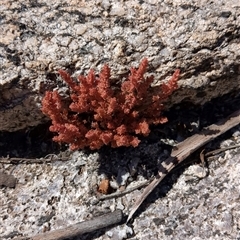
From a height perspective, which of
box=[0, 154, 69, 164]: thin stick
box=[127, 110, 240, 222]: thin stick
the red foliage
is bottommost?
box=[127, 110, 240, 222]: thin stick

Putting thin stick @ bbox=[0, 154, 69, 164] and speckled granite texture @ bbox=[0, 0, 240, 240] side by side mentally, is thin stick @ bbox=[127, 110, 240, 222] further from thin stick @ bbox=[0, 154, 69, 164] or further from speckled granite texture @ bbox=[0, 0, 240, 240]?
thin stick @ bbox=[0, 154, 69, 164]

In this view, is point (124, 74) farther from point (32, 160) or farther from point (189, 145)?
point (32, 160)

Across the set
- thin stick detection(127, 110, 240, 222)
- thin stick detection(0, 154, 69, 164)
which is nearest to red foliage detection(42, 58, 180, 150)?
thin stick detection(127, 110, 240, 222)

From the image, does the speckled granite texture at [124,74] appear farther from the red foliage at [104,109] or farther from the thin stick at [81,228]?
the red foliage at [104,109]

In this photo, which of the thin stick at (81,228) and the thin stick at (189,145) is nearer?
the thin stick at (81,228)

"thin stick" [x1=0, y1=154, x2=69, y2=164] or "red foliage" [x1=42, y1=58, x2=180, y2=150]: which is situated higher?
"thin stick" [x1=0, y1=154, x2=69, y2=164]

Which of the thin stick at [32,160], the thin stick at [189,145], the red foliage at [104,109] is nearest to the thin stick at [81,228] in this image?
the thin stick at [189,145]

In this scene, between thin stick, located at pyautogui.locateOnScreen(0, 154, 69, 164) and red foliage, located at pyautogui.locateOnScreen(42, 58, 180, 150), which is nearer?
red foliage, located at pyautogui.locateOnScreen(42, 58, 180, 150)
